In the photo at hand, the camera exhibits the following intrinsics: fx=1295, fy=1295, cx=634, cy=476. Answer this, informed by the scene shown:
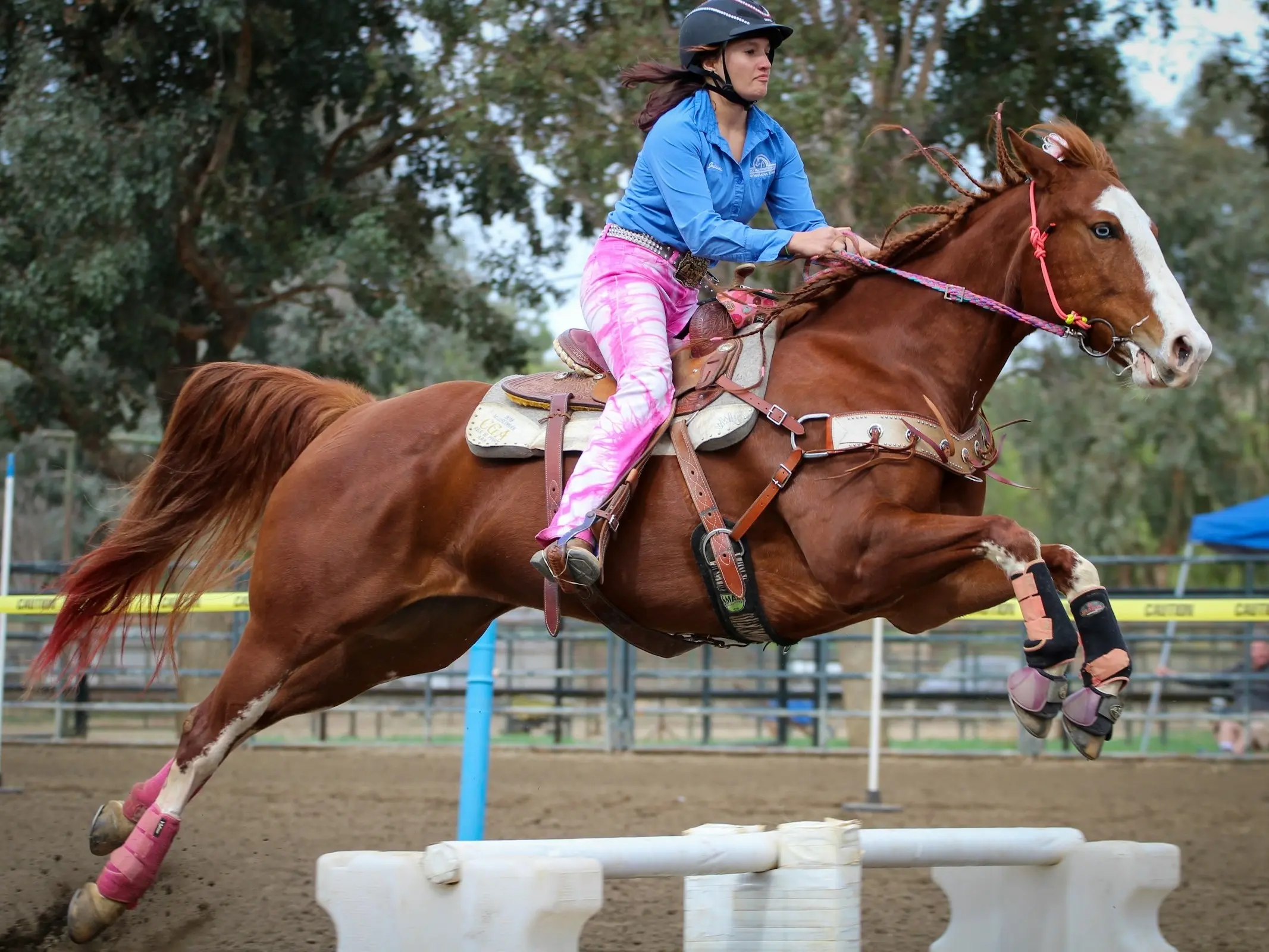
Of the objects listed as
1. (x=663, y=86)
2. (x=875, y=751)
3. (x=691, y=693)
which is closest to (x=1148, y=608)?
(x=875, y=751)

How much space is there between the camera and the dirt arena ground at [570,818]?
17.7 ft

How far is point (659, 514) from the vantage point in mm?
4457

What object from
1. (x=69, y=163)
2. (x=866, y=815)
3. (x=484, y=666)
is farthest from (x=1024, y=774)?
(x=69, y=163)

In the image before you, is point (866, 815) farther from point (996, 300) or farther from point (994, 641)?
point (996, 300)

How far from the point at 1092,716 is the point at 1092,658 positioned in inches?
7.1

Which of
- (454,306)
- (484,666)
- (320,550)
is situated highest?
(454,306)

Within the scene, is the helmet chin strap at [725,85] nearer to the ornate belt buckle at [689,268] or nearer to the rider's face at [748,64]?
the rider's face at [748,64]

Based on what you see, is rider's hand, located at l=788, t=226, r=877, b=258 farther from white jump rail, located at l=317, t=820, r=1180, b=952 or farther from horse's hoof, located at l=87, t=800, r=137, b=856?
horse's hoof, located at l=87, t=800, r=137, b=856

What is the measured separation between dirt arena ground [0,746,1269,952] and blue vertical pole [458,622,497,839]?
70cm

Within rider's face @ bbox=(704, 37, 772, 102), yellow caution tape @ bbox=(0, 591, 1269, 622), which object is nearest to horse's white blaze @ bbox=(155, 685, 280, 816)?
rider's face @ bbox=(704, 37, 772, 102)

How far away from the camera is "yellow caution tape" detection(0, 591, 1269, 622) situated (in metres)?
8.94

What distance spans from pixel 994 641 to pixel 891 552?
9160 millimetres

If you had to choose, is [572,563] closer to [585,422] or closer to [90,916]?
[585,422]

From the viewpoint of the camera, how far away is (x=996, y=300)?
4.36 m
